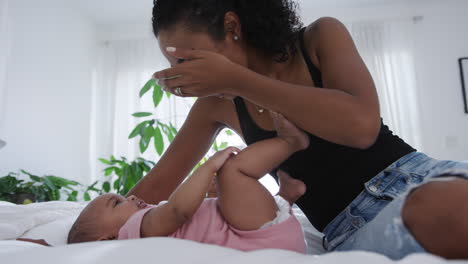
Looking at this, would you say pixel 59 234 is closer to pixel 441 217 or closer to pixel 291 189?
pixel 291 189

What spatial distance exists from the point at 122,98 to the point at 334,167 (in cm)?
380

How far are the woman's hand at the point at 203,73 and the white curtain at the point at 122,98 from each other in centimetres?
331

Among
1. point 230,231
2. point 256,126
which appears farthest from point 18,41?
point 230,231

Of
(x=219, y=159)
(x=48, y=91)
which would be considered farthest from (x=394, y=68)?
(x=219, y=159)

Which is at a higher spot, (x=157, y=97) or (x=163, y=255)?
(x=157, y=97)

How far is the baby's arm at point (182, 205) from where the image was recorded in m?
0.70

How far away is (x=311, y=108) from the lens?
2.27 ft

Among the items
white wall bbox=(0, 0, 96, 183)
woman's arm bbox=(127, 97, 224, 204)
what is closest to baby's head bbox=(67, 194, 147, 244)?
woman's arm bbox=(127, 97, 224, 204)

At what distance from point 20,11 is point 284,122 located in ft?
9.84

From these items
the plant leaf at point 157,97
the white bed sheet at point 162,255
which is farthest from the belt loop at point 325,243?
the plant leaf at point 157,97

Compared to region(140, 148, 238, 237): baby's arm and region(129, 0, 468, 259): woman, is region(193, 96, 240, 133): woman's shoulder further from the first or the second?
region(140, 148, 238, 237): baby's arm

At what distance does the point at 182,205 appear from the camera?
2.29ft

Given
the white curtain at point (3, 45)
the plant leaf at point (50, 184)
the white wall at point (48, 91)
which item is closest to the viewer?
the white curtain at point (3, 45)

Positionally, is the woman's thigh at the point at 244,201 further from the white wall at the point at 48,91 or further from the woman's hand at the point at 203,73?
the white wall at the point at 48,91
